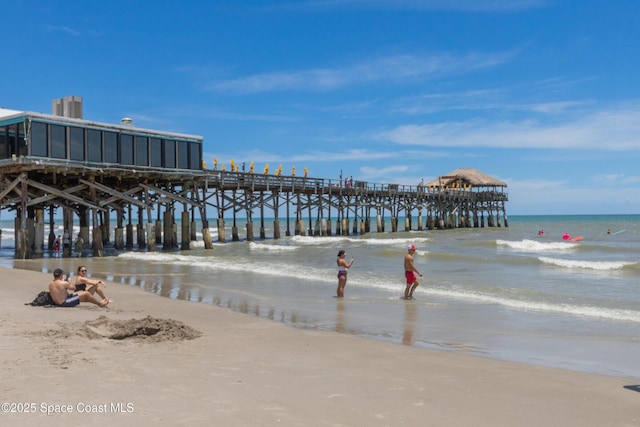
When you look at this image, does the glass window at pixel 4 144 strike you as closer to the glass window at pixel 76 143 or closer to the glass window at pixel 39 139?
the glass window at pixel 39 139

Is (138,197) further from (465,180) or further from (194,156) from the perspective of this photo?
(465,180)

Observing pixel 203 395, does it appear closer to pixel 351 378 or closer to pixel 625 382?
pixel 351 378

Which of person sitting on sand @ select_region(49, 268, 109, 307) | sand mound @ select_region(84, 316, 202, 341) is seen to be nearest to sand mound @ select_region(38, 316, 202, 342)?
sand mound @ select_region(84, 316, 202, 341)

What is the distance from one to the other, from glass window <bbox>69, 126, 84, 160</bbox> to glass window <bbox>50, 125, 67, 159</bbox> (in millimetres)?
248

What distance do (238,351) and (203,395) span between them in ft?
7.18

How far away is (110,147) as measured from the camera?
80.8 ft

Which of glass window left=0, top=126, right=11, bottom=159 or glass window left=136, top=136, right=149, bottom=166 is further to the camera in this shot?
glass window left=136, top=136, right=149, bottom=166

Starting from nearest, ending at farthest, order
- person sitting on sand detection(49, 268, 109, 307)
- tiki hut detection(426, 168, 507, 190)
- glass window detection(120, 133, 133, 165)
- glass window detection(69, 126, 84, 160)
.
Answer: person sitting on sand detection(49, 268, 109, 307) < glass window detection(69, 126, 84, 160) < glass window detection(120, 133, 133, 165) < tiki hut detection(426, 168, 507, 190)

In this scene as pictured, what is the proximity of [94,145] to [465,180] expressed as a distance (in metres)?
46.3

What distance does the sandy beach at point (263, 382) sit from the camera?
4473 millimetres

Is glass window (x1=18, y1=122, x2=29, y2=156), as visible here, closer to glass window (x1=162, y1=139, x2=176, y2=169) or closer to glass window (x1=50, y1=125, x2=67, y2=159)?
glass window (x1=50, y1=125, x2=67, y2=159)

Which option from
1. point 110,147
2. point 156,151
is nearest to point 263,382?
point 110,147

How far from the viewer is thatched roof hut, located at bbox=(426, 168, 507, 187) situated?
6209 centimetres

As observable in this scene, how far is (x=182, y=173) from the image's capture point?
2792cm
